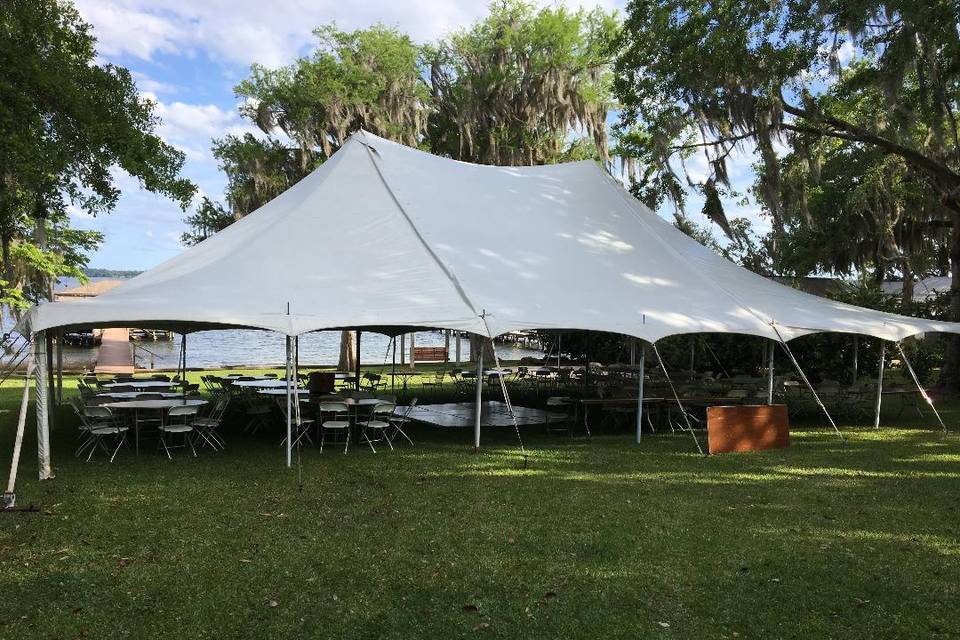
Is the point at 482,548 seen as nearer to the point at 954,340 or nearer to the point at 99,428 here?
the point at 99,428

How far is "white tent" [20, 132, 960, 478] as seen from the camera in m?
→ 8.32

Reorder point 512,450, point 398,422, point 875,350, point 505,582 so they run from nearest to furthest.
→ point 505,582
point 512,450
point 398,422
point 875,350

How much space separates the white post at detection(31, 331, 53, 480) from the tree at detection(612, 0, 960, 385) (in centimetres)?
993

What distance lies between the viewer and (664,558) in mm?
5102

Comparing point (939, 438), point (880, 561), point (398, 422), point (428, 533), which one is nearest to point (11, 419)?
point (398, 422)

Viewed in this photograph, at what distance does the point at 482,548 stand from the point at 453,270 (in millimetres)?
4849

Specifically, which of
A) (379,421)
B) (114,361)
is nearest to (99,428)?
(379,421)

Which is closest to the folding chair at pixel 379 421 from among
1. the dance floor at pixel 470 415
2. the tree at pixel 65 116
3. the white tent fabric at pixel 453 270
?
the white tent fabric at pixel 453 270

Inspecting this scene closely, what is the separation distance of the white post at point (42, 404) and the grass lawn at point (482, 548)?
181 mm

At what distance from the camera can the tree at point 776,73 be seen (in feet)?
35.1

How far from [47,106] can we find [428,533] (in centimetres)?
800

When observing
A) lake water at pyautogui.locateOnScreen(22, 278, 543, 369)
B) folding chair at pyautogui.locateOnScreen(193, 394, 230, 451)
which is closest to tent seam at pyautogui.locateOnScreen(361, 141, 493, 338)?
folding chair at pyautogui.locateOnScreen(193, 394, 230, 451)

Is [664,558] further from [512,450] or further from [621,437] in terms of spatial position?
[621,437]

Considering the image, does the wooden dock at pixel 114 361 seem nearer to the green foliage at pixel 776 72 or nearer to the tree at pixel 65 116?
the tree at pixel 65 116
